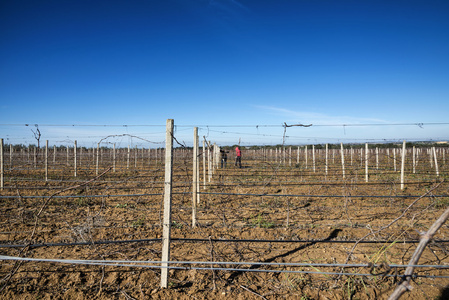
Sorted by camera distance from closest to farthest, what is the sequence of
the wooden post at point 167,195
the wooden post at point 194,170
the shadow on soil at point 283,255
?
→ the wooden post at point 167,195, the shadow on soil at point 283,255, the wooden post at point 194,170

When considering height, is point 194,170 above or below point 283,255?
above

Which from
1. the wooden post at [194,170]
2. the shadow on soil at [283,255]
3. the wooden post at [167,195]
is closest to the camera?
the wooden post at [167,195]

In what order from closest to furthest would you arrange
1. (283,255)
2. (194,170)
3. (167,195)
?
(167,195) < (283,255) < (194,170)

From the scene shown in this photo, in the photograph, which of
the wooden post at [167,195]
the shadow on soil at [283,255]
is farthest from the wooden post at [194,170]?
the wooden post at [167,195]

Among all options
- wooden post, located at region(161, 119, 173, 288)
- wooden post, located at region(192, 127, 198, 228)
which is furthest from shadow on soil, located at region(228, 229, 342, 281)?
wooden post, located at region(192, 127, 198, 228)

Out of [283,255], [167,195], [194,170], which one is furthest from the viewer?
[194,170]

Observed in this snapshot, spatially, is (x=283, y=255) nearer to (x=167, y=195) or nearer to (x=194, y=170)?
(x=167, y=195)

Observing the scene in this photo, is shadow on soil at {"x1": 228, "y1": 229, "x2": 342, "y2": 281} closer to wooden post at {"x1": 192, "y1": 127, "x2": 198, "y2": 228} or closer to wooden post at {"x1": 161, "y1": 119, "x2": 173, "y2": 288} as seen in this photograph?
wooden post at {"x1": 161, "y1": 119, "x2": 173, "y2": 288}

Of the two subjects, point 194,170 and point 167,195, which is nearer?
point 167,195

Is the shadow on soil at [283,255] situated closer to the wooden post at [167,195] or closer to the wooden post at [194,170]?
the wooden post at [167,195]

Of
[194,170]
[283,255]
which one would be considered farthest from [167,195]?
[194,170]

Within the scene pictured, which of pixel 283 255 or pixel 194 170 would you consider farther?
pixel 194 170

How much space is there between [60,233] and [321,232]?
4.71 m

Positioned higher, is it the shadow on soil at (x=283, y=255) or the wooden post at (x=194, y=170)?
the wooden post at (x=194, y=170)
